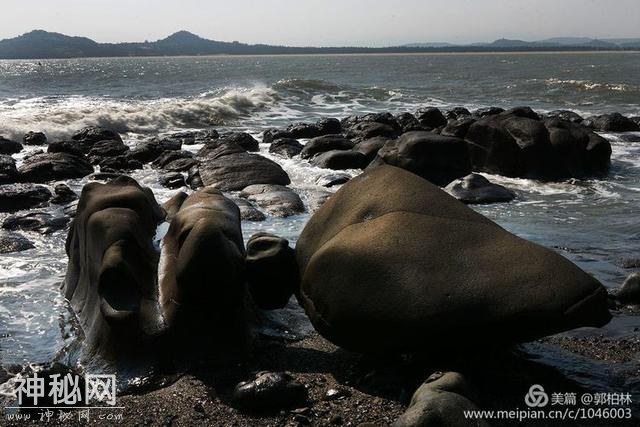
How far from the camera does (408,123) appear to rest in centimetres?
2216

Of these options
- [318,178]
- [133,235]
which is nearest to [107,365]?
[133,235]

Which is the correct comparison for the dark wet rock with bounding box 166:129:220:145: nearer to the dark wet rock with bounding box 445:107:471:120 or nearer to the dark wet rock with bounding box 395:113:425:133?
the dark wet rock with bounding box 395:113:425:133

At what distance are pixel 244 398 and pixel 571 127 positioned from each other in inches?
492

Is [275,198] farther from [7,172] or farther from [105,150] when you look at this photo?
[105,150]

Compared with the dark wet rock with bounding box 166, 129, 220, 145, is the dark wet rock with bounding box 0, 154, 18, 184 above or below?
above

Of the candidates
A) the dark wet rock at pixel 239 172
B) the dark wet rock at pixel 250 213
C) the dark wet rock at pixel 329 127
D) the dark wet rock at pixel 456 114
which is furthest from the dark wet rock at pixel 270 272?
the dark wet rock at pixel 456 114

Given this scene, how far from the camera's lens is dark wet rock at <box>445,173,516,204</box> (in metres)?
11.3

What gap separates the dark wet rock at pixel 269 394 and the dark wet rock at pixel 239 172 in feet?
26.2

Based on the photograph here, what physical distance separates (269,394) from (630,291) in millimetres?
4092

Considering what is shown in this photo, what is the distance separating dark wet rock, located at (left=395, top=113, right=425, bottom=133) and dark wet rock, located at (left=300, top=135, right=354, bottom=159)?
4479mm

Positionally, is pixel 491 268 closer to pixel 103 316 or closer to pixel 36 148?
pixel 103 316

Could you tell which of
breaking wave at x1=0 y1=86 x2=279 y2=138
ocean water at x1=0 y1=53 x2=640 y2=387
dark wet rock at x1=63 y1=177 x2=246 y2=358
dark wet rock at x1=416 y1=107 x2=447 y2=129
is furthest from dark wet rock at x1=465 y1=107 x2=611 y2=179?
breaking wave at x1=0 y1=86 x2=279 y2=138

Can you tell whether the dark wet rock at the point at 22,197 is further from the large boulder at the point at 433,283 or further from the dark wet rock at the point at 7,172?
the large boulder at the point at 433,283

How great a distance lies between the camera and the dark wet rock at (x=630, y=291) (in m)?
6.52
